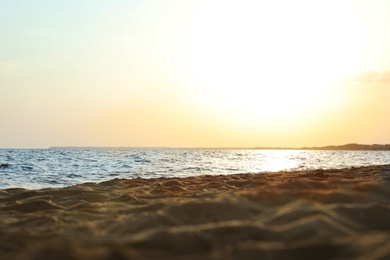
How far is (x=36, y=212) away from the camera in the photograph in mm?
5371

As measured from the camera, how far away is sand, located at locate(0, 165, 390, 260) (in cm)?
291

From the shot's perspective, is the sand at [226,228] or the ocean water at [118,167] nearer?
the sand at [226,228]

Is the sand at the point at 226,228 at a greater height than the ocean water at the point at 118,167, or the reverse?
the sand at the point at 226,228

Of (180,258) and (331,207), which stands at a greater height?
(331,207)

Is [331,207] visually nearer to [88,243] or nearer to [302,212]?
[302,212]

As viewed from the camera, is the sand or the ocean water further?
the ocean water

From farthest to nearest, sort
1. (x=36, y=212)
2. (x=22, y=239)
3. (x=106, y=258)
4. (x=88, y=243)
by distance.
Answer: (x=36, y=212)
(x=22, y=239)
(x=88, y=243)
(x=106, y=258)

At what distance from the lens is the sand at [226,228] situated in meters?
2.91

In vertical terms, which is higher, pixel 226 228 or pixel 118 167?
pixel 226 228

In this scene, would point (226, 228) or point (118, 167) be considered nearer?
point (226, 228)

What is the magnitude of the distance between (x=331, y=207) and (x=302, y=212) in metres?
0.34

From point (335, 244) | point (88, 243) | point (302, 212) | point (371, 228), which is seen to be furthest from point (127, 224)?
point (371, 228)

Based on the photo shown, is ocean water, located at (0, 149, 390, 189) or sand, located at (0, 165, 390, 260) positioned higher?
sand, located at (0, 165, 390, 260)

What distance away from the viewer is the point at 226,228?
11.3 feet
